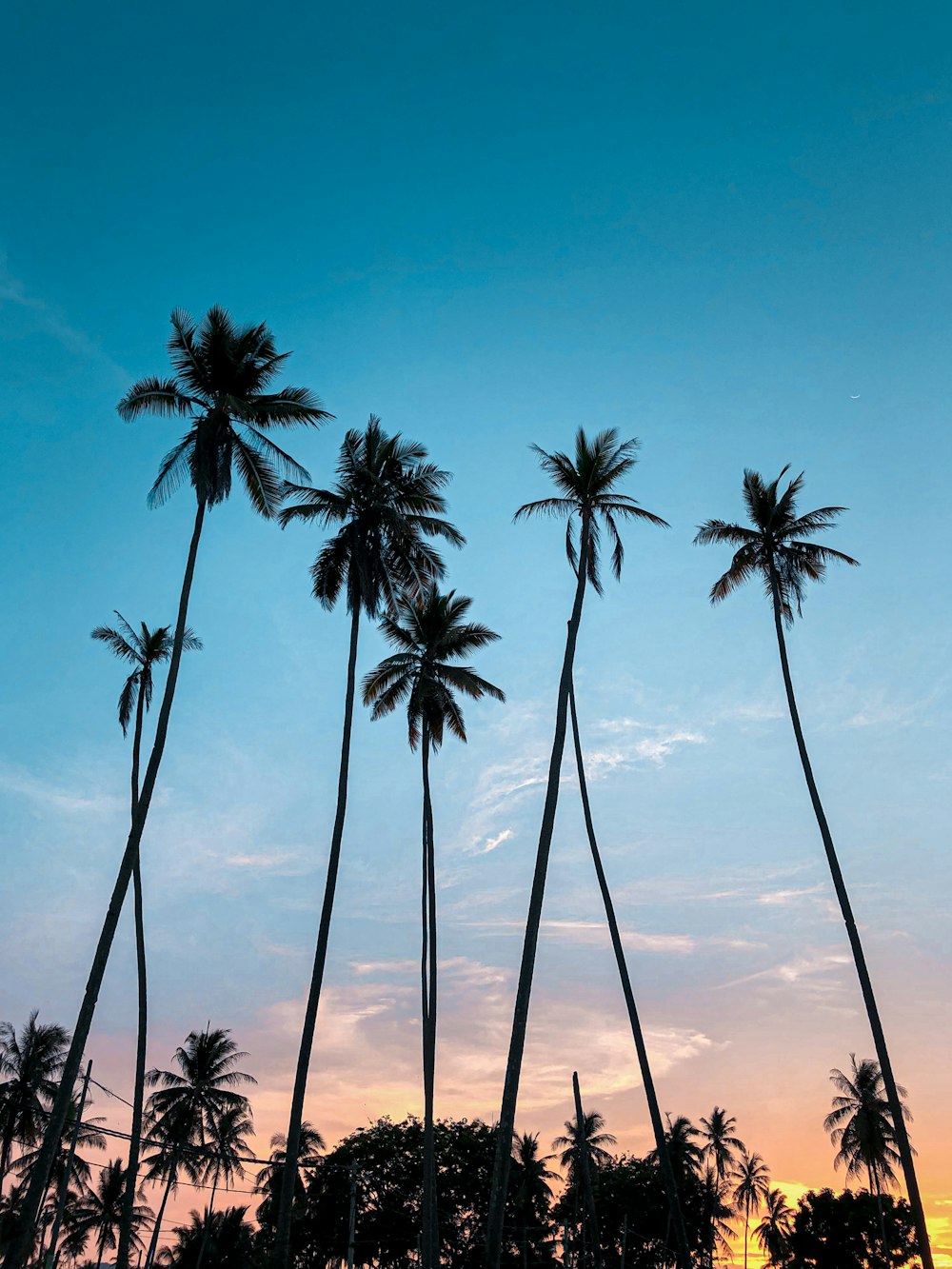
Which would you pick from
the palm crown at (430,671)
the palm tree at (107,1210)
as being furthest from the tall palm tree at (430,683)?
the palm tree at (107,1210)

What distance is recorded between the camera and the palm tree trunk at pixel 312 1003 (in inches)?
944

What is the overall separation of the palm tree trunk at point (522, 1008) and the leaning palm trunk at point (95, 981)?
982 cm

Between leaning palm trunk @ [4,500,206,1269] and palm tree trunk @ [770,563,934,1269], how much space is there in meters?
19.8

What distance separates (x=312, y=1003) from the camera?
86.6 ft

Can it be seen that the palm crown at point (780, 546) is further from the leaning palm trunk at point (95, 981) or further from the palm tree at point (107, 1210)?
the palm tree at point (107, 1210)

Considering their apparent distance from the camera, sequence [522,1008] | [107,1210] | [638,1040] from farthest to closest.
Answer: [107,1210] < [638,1040] < [522,1008]

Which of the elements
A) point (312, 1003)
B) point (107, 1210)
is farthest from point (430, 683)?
point (107, 1210)

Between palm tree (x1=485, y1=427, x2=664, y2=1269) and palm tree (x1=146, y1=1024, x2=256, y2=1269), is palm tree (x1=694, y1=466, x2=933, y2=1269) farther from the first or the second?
palm tree (x1=146, y1=1024, x2=256, y2=1269)

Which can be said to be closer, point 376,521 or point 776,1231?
point 376,521

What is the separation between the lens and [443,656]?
39094 millimetres

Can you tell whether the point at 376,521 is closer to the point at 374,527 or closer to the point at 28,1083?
the point at 374,527

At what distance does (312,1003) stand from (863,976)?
51.9ft

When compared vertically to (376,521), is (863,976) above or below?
below

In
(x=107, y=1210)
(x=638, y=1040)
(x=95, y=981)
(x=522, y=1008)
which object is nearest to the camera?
(x=95, y=981)
